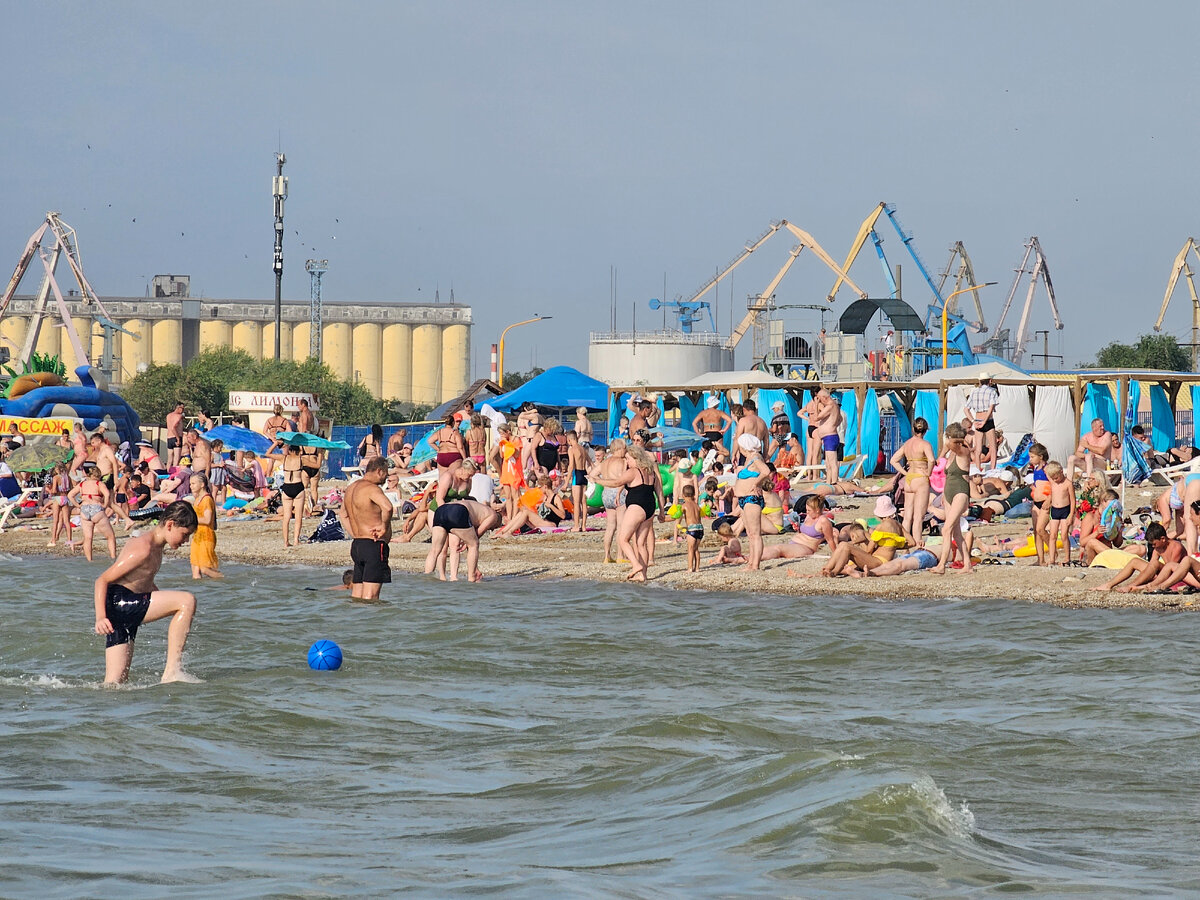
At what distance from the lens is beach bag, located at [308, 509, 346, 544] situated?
61.5 ft

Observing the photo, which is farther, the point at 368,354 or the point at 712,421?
the point at 368,354

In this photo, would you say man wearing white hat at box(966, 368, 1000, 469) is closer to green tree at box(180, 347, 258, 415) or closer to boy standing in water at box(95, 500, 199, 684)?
boy standing in water at box(95, 500, 199, 684)

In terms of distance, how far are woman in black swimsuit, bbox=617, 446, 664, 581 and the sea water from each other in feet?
5.17

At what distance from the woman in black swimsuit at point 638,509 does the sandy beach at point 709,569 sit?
11.6 inches

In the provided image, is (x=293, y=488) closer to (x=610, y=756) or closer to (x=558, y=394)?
(x=558, y=394)

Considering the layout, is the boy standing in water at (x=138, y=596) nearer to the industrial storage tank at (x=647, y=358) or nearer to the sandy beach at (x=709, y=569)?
the sandy beach at (x=709, y=569)

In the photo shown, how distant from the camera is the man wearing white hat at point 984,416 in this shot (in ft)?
63.3

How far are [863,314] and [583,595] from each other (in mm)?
35415

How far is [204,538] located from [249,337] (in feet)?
293

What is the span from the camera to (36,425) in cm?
2683

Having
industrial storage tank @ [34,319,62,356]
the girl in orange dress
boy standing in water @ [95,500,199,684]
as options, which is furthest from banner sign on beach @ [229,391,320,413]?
industrial storage tank @ [34,319,62,356]

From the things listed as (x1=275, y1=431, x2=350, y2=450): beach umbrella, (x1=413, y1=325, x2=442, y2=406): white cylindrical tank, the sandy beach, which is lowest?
the sandy beach

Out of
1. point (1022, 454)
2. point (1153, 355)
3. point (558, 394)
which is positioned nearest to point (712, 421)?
point (1022, 454)

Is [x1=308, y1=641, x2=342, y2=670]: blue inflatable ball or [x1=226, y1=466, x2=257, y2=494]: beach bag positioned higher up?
[x1=226, y1=466, x2=257, y2=494]: beach bag
